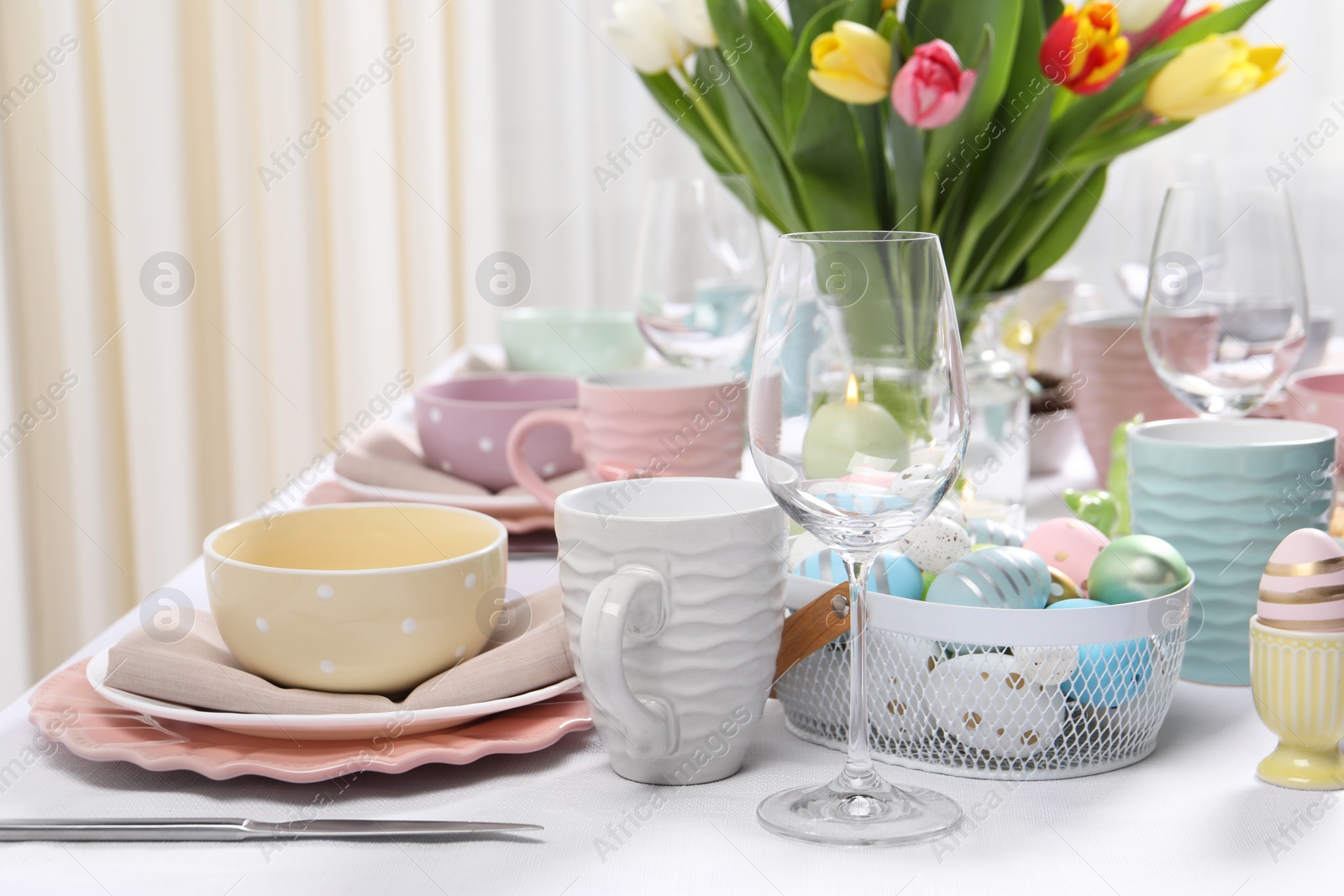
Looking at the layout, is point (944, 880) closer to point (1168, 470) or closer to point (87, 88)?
point (1168, 470)

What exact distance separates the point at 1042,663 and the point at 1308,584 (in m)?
0.09

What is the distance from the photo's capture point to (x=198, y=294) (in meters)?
2.04

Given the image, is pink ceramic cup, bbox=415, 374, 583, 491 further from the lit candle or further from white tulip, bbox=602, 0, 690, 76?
the lit candle

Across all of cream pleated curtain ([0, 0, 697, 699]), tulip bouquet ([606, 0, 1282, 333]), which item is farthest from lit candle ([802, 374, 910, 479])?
cream pleated curtain ([0, 0, 697, 699])

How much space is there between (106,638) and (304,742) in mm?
172

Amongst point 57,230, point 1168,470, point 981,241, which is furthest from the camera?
point 57,230

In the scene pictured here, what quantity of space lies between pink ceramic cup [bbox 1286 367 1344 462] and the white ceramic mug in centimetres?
38

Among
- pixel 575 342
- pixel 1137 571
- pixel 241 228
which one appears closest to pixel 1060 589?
pixel 1137 571

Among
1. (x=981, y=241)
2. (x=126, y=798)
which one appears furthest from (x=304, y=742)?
(x=981, y=241)

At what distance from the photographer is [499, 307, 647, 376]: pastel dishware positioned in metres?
1.20

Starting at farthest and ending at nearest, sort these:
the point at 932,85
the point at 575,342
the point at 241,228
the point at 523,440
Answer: the point at 241,228 < the point at 575,342 < the point at 523,440 < the point at 932,85

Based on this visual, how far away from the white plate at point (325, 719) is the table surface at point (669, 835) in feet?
0.06

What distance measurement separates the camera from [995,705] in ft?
1.45

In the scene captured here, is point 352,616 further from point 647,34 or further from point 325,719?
point 647,34
